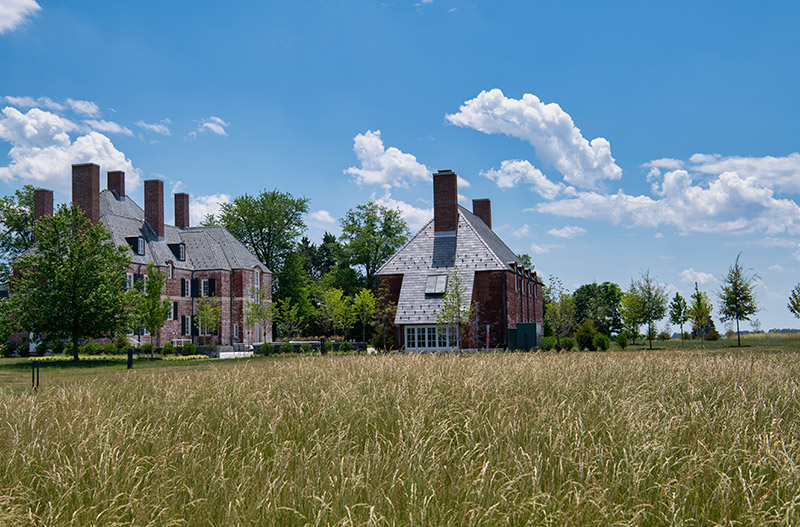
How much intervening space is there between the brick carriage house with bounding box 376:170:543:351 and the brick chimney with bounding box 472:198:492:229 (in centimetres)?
1086

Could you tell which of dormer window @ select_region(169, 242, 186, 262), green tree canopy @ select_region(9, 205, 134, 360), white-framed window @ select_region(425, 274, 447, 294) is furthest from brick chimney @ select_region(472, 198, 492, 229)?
green tree canopy @ select_region(9, 205, 134, 360)

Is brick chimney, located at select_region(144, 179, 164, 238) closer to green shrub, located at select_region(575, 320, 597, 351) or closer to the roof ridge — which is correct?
the roof ridge

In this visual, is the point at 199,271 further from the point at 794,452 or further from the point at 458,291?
the point at 794,452

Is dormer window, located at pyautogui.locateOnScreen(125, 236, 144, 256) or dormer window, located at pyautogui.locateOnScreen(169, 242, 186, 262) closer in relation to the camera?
dormer window, located at pyautogui.locateOnScreen(125, 236, 144, 256)

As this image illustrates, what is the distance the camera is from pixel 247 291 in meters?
57.6

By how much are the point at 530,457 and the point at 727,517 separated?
1519 millimetres

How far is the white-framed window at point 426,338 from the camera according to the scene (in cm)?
3719

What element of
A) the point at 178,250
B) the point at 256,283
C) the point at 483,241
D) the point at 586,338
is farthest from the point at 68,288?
the point at 586,338

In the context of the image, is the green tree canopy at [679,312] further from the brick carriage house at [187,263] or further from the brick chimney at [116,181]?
the brick chimney at [116,181]

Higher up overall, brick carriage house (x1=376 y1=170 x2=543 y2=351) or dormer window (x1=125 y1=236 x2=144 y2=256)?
dormer window (x1=125 y1=236 x2=144 y2=256)

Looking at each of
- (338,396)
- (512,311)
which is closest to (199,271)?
(512,311)

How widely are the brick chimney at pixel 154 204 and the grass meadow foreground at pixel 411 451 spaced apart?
156ft

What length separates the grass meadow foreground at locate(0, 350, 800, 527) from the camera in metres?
4.95

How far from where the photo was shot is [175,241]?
56906 millimetres
